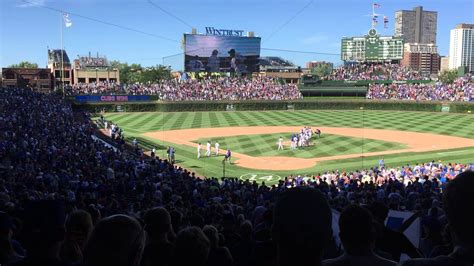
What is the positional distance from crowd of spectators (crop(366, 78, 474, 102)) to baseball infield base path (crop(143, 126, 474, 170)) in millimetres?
28649

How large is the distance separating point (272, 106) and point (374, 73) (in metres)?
37.5

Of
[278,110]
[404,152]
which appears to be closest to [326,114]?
[278,110]

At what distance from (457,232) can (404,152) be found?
1318 inches

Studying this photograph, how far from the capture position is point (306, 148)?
117 feet

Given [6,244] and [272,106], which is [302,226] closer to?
[6,244]


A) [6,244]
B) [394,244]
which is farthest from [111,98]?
[394,244]

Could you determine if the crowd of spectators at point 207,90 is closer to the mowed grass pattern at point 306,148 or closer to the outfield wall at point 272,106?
the outfield wall at point 272,106

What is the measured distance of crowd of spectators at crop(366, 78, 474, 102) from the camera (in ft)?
227

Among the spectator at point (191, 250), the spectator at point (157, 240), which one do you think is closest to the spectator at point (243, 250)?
the spectator at point (157, 240)

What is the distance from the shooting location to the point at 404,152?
112 feet

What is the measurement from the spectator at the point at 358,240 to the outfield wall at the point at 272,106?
61.4 m

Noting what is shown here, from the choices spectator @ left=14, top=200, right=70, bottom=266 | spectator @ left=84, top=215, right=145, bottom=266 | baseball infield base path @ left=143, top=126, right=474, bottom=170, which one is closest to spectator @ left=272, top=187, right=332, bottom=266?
spectator @ left=84, top=215, right=145, bottom=266

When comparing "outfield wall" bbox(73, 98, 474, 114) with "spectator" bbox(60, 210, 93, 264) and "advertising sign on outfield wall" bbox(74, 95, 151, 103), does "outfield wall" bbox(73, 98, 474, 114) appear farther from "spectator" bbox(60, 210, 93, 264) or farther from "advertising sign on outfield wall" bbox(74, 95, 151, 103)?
"spectator" bbox(60, 210, 93, 264)

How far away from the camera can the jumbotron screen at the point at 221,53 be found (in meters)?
74.5
